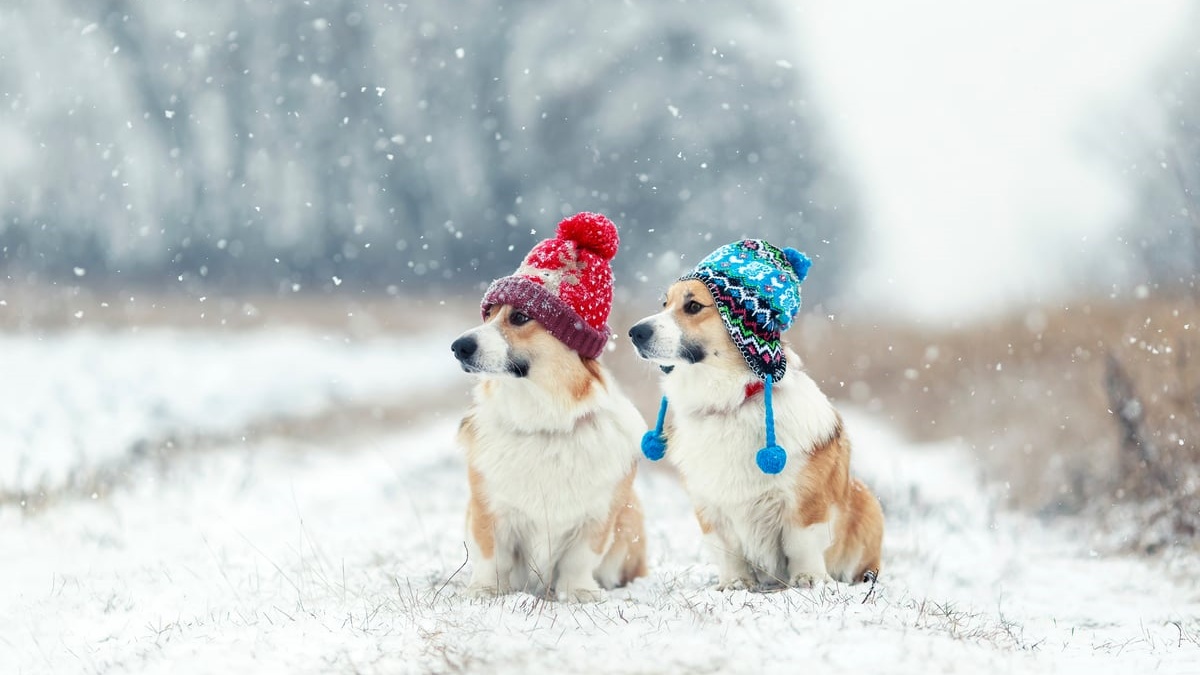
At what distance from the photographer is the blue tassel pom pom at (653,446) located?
14.7 feet

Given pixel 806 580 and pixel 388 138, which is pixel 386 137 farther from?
pixel 806 580

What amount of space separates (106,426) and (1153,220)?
30.7 feet

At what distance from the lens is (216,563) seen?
19.8ft

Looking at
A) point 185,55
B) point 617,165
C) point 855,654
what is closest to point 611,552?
point 855,654

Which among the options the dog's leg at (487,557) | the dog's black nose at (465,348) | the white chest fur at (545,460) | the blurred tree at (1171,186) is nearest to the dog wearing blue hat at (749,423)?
the white chest fur at (545,460)

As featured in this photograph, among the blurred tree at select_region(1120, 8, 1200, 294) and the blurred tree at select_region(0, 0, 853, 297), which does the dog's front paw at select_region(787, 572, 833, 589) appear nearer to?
the blurred tree at select_region(1120, 8, 1200, 294)

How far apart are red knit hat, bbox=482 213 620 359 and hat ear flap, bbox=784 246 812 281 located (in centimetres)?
86

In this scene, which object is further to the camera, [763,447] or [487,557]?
[487,557]

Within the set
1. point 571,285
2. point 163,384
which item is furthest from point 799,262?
point 163,384

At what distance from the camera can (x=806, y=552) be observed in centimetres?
441

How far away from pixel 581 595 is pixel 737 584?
753mm

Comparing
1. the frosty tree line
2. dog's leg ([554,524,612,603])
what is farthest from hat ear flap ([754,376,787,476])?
the frosty tree line

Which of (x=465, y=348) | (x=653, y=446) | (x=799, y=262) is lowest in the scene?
(x=653, y=446)

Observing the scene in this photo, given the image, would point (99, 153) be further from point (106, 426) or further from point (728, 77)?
point (728, 77)
